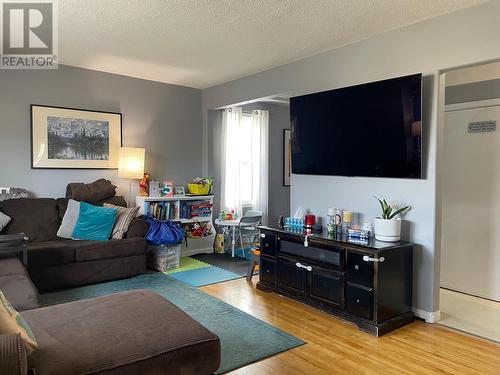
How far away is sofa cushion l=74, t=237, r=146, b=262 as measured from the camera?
152 inches

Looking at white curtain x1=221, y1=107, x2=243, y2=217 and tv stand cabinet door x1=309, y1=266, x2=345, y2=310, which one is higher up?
white curtain x1=221, y1=107, x2=243, y2=217

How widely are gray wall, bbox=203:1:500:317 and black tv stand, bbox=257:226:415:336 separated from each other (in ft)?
0.53

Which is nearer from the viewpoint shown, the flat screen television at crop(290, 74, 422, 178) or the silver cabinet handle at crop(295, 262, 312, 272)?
the flat screen television at crop(290, 74, 422, 178)

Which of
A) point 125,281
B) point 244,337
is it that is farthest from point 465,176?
point 125,281

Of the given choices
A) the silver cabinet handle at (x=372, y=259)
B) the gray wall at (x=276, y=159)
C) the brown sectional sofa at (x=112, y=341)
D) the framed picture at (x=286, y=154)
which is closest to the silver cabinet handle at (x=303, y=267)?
the silver cabinet handle at (x=372, y=259)

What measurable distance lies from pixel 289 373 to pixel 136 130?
3.80m

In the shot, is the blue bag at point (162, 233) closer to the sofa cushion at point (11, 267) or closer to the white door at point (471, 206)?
the sofa cushion at point (11, 267)

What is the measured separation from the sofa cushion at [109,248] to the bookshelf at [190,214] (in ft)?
2.12

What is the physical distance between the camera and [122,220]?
430 cm

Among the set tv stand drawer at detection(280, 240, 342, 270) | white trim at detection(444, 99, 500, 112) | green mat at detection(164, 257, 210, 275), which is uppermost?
white trim at detection(444, 99, 500, 112)

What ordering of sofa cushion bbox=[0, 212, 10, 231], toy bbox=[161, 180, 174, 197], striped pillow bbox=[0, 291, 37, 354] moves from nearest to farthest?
striped pillow bbox=[0, 291, 37, 354], sofa cushion bbox=[0, 212, 10, 231], toy bbox=[161, 180, 174, 197]

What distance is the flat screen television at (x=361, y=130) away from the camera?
120 inches

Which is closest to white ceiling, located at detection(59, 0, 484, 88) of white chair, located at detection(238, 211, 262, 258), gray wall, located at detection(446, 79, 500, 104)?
gray wall, located at detection(446, 79, 500, 104)

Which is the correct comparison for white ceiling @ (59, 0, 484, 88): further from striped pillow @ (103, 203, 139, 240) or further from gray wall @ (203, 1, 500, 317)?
striped pillow @ (103, 203, 139, 240)
